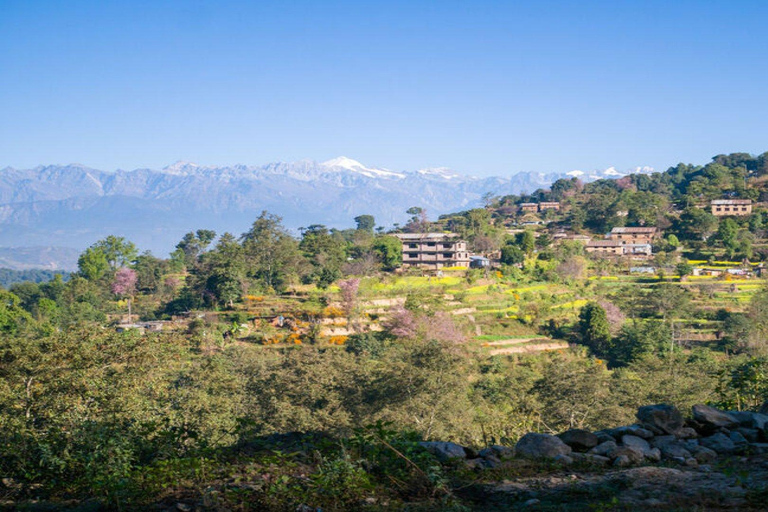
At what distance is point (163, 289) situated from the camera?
46.6 meters

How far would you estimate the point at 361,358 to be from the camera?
75.5ft

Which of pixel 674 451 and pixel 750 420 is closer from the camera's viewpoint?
pixel 674 451

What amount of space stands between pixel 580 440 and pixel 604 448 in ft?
0.94

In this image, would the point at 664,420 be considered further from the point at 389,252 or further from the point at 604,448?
the point at 389,252

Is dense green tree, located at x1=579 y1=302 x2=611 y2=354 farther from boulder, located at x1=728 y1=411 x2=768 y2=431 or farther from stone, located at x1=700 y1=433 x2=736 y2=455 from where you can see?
stone, located at x1=700 y1=433 x2=736 y2=455

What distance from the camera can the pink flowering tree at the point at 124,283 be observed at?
46.0m

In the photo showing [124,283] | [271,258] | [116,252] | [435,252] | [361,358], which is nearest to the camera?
[361,358]

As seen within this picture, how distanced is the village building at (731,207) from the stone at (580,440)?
58.4 m

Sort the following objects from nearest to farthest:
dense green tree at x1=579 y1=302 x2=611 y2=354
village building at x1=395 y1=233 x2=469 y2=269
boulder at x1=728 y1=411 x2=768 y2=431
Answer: boulder at x1=728 y1=411 x2=768 y2=431
dense green tree at x1=579 y1=302 x2=611 y2=354
village building at x1=395 y1=233 x2=469 y2=269

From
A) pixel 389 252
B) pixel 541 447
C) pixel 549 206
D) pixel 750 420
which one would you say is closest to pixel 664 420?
pixel 750 420

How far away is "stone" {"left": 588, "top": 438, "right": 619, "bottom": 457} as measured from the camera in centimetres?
637

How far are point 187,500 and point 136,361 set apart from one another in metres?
8.32

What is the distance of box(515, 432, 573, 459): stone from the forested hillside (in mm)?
320

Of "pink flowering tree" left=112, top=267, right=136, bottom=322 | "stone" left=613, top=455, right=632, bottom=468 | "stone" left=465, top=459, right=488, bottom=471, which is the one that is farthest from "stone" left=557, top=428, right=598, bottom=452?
"pink flowering tree" left=112, top=267, right=136, bottom=322
